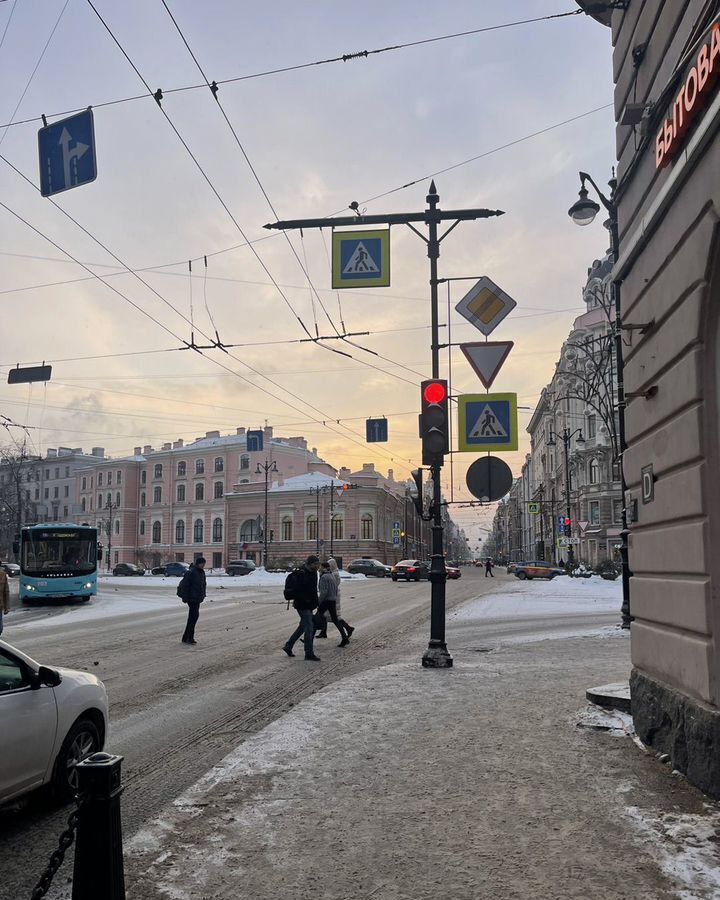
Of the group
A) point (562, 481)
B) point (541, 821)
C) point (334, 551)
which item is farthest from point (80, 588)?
point (562, 481)

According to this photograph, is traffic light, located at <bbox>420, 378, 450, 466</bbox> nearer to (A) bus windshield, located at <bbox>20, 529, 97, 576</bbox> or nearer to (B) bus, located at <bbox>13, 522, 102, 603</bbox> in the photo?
(B) bus, located at <bbox>13, 522, 102, 603</bbox>

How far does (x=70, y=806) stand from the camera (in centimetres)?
537

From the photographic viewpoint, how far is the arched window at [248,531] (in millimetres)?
83688

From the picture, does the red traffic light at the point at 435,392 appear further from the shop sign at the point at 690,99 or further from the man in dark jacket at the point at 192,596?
the man in dark jacket at the point at 192,596

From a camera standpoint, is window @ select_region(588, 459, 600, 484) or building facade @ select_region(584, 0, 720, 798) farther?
window @ select_region(588, 459, 600, 484)

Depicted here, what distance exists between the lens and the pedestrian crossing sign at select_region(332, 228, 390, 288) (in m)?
11.6

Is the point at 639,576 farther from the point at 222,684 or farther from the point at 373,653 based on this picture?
the point at 373,653

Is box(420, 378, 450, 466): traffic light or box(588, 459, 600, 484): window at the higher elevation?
box(588, 459, 600, 484): window

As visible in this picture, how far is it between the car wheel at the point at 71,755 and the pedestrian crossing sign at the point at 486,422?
7.07 metres

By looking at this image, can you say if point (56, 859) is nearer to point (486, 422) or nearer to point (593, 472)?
point (486, 422)

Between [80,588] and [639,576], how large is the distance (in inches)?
1002

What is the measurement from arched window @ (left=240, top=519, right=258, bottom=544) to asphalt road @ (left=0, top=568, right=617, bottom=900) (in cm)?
Answer: 5911

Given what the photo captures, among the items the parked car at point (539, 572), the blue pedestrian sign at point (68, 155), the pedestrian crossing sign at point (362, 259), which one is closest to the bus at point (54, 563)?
the blue pedestrian sign at point (68, 155)

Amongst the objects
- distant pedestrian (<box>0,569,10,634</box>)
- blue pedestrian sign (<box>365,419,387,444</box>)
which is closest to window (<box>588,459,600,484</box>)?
blue pedestrian sign (<box>365,419,387,444</box>)
